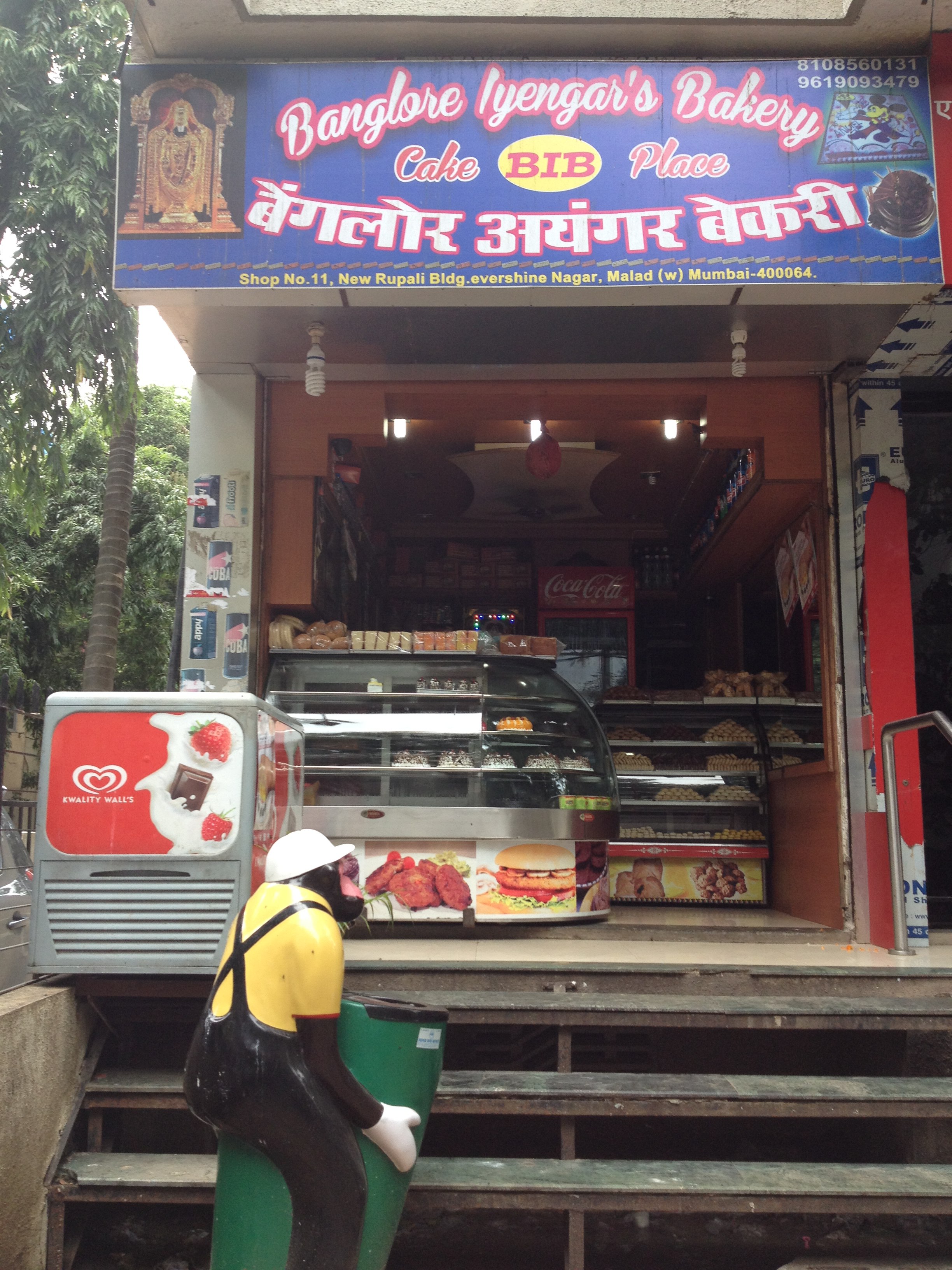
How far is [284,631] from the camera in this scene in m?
6.83

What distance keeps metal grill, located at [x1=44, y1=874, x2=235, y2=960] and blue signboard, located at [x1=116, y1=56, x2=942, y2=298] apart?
318 cm

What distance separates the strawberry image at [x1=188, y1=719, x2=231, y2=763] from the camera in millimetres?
4090

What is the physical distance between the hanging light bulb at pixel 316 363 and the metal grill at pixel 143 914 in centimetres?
323

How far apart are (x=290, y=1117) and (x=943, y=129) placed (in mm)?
5666

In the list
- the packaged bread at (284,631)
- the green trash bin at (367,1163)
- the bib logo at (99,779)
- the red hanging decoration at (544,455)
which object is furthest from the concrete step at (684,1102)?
the red hanging decoration at (544,455)

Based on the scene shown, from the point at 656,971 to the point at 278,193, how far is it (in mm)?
4377

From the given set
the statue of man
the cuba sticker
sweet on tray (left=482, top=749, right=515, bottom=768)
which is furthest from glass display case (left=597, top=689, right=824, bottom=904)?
the statue of man

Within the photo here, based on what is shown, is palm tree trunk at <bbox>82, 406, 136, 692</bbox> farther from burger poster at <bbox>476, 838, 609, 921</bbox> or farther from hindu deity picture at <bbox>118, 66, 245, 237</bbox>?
burger poster at <bbox>476, 838, 609, 921</bbox>

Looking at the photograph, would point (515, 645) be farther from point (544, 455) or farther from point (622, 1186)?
point (622, 1186)

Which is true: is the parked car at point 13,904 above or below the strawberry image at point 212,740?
below

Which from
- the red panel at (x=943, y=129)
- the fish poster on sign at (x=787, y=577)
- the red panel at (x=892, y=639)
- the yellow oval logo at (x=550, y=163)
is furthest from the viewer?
the fish poster on sign at (x=787, y=577)

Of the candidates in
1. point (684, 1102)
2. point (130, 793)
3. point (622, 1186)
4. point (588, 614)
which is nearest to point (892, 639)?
point (684, 1102)

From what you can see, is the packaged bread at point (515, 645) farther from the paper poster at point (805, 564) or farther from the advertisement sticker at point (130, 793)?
the advertisement sticker at point (130, 793)

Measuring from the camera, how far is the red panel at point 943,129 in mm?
5435
